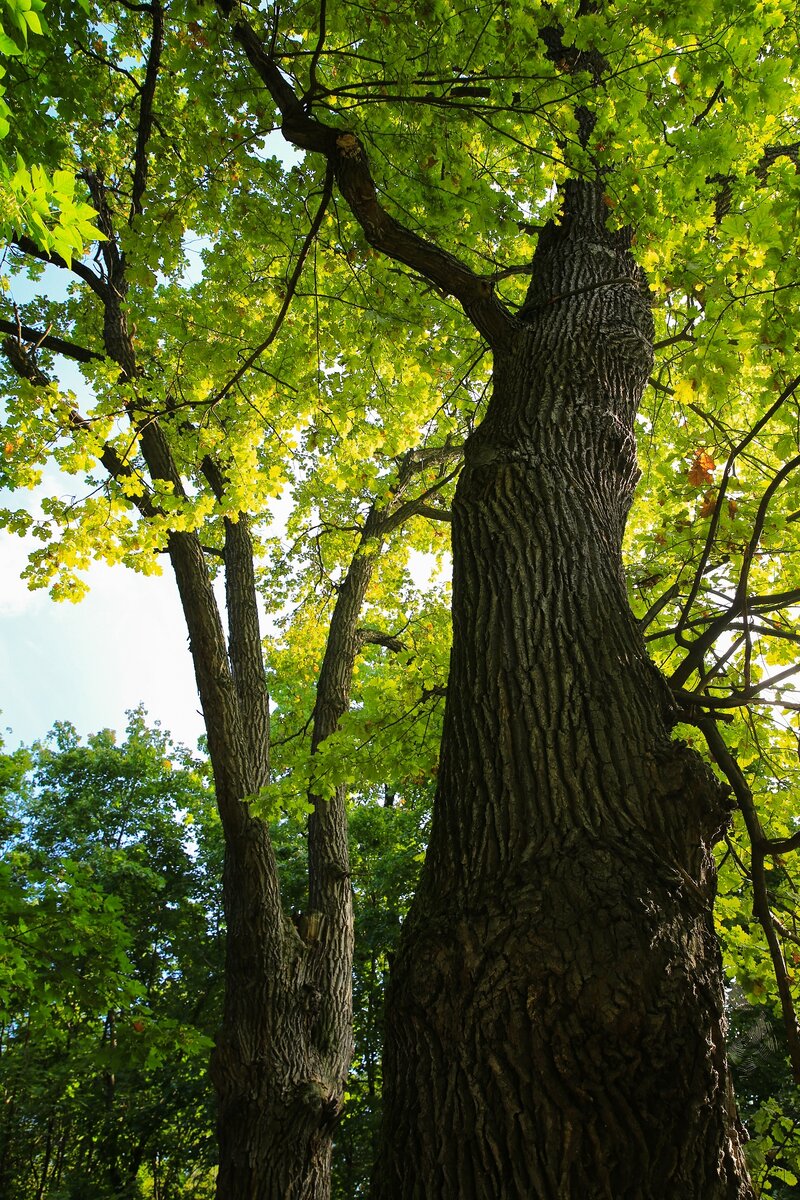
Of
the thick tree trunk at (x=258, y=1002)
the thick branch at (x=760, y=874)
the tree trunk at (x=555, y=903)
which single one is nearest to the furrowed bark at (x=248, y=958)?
the thick tree trunk at (x=258, y=1002)

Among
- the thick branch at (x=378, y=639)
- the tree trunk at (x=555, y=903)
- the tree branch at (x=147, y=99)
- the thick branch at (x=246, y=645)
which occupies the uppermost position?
the tree branch at (x=147, y=99)

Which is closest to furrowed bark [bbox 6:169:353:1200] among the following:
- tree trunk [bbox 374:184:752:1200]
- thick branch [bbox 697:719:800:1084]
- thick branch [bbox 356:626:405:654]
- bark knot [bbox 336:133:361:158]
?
thick branch [bbox 356:626:405:654]

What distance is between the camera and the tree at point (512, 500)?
1508 mm

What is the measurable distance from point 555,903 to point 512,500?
4.86 ft

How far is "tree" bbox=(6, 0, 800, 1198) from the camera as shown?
151cm

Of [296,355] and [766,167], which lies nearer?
[766,167]

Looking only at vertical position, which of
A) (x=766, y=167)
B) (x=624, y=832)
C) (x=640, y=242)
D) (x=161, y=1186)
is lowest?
(x=161, y=1186)

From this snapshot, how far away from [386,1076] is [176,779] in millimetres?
16224

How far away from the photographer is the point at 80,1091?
1320 cm

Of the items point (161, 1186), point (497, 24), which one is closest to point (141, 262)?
point (497, 24)

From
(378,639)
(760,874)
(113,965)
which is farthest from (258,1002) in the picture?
(378,639)

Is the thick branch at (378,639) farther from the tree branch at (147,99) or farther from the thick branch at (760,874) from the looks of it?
the thick branch at (760,874)

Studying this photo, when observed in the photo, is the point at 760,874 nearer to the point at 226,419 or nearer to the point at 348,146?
the point at 348,146

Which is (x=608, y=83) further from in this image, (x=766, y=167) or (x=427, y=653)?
(x=427, y=653)
